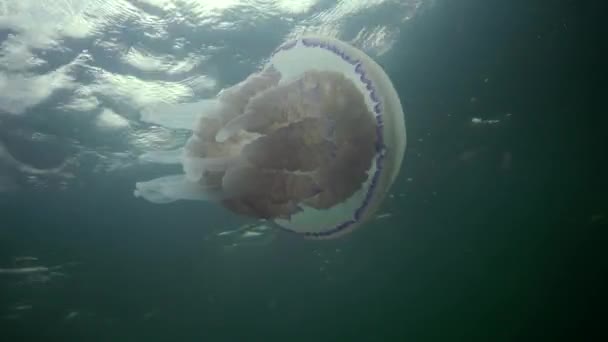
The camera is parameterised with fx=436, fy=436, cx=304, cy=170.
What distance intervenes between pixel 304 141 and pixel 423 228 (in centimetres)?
1520

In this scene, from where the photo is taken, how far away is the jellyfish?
241cm

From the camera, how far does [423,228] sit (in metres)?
16.7

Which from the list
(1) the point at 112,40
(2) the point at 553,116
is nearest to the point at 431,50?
(2) the point at 553,116

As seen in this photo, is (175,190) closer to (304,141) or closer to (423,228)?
(304,141)

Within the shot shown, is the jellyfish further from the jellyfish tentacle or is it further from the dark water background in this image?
the dark water background

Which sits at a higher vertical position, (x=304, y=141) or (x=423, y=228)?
(x=423, y=228)

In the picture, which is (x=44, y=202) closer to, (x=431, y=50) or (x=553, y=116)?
(x=431, y=50)

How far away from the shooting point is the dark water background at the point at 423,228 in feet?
31.5

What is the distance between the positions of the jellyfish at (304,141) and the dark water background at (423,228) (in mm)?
6486

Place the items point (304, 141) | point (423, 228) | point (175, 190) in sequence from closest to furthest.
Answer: point (304, 141)
point (175, 190)
point (423, 228)

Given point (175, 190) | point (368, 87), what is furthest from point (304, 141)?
point (175, 190)

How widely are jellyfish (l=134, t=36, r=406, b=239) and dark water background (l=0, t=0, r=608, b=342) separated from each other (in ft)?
21.3

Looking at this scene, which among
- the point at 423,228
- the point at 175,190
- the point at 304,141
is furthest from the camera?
the point at 423,228

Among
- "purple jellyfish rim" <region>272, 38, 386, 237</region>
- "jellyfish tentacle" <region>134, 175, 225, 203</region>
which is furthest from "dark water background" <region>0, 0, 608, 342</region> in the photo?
"jellyfish tentacle" <region>134, 175, 225, 203</region>
